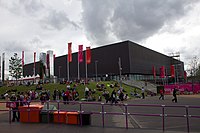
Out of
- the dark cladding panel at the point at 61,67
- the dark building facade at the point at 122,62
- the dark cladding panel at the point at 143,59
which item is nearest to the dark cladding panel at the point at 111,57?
the dark building facade at the point at 122,62

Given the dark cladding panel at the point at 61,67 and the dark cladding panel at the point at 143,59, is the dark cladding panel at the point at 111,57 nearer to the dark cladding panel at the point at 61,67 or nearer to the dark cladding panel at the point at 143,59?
the dark cladding panel at the point at 143,59

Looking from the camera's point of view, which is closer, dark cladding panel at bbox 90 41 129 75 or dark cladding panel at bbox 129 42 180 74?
dark cladding panel at bbox 90 41 129 75

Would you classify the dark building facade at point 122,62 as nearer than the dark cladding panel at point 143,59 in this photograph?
Yes

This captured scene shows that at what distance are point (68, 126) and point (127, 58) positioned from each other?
62648 mm

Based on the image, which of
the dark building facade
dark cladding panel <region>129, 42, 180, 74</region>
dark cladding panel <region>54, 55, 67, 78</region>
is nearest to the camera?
the dark building facade

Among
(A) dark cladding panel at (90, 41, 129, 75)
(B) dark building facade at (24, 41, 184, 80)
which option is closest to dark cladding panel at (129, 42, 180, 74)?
(B) dark building facade at (24, 41, 184, 80)

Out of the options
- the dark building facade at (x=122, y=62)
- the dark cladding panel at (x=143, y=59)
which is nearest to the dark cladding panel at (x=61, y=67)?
the dark building facade at (x=122, y=62)

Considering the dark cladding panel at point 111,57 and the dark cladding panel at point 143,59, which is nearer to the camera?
the dark cladding panel at point 111,57

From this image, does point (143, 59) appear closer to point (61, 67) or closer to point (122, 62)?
point (122, 62)

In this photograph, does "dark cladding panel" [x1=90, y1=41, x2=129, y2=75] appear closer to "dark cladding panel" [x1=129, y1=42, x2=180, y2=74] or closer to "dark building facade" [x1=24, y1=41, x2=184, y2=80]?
"dark building facade" [x1=24, y1=41, x2=184, y2=80]

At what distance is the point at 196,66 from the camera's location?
75.2 metres

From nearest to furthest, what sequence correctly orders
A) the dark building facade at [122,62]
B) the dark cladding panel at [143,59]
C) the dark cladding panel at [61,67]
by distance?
the dark building facade at [122,62] → the dark cladding panel at [143,59] → the dark cladding panel at [61,67]

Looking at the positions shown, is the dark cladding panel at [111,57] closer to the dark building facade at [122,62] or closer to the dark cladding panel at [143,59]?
the dark building facade at [122,62]

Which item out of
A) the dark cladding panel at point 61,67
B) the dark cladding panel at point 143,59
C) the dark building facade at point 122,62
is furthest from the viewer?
the dark cladding panel at point 61,67
